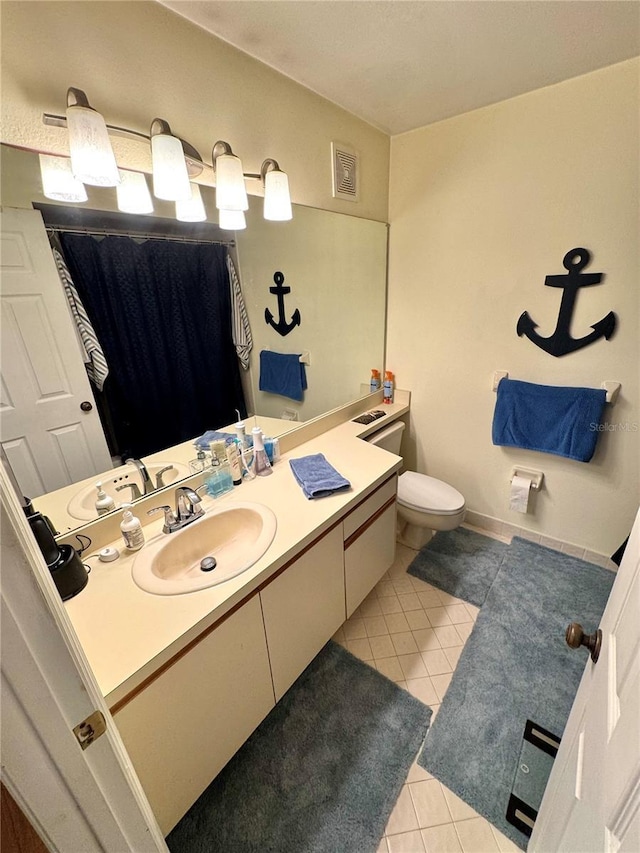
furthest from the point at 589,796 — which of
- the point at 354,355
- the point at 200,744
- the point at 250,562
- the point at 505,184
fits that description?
the point at 505,184

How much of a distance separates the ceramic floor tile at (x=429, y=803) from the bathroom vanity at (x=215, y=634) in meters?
0.52

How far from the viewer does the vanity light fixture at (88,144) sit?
0.84 meters

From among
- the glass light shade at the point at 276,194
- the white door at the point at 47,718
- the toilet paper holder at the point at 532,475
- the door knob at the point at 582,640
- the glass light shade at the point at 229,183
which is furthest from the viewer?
the toilet paper holder at the point at 532,475

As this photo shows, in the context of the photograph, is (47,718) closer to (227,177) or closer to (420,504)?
(227,177)

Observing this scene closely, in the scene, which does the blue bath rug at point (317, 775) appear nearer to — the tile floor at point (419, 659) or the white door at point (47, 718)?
the tile floor at point (419, 659)

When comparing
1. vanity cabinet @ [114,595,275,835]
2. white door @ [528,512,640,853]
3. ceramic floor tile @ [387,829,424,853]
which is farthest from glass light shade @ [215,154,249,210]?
ceramic floor tile @ [387,829,424,853]

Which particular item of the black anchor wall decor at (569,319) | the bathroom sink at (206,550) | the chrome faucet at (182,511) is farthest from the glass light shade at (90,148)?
the black anchor wall decor at (569,319)

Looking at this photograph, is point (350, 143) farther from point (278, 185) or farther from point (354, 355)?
point (354, 355)

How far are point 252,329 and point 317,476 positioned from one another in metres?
0.75

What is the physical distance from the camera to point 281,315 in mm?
1775

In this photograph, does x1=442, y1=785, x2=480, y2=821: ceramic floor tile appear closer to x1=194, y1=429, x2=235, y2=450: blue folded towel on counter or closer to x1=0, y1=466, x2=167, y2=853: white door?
x1=0, y1=466, x2=167, y2=853: white door

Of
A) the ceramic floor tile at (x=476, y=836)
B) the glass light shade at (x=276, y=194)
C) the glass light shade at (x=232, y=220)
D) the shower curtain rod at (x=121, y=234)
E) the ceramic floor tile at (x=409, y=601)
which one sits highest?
the glass light shade at (x=276, y=194)

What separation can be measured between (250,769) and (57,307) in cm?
165

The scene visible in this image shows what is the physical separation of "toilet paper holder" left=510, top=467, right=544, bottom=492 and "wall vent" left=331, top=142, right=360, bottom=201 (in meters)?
1.81
